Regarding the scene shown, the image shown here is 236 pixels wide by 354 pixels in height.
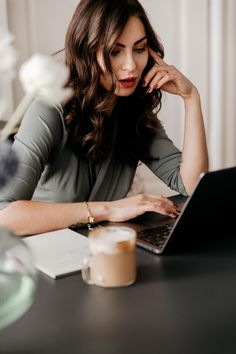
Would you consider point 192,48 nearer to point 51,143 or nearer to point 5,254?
point 51,143

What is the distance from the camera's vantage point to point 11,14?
238cm

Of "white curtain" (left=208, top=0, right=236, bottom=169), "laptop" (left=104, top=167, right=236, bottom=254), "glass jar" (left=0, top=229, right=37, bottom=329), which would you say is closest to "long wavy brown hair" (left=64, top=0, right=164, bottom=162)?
"laptop" (left=104, top=167, right=236, bottom=254)

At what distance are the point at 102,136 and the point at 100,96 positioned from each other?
0.12m

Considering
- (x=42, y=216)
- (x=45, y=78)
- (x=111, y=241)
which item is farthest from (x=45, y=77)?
(x=42, y=216)

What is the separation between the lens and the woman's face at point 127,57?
4.83 ft

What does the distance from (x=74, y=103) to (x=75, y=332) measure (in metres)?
0.89

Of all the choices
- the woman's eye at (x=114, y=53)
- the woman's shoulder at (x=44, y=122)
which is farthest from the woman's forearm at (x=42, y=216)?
the woman's eye at (x=114, y=53)

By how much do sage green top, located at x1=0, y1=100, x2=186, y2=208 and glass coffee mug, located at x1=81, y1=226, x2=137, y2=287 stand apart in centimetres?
40

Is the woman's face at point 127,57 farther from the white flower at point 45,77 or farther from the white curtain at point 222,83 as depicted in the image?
the white curtain at point 222,83

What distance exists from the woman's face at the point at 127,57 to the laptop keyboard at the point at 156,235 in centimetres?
51

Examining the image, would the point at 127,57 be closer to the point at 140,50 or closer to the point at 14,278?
the point at 140,50

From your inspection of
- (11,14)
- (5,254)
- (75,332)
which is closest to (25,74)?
(5,254)

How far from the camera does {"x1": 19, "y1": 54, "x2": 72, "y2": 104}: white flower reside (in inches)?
22.7

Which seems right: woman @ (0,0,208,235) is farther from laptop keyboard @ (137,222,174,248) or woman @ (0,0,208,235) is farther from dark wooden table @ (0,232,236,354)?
dark wooden table @ (0,232,236,354)
